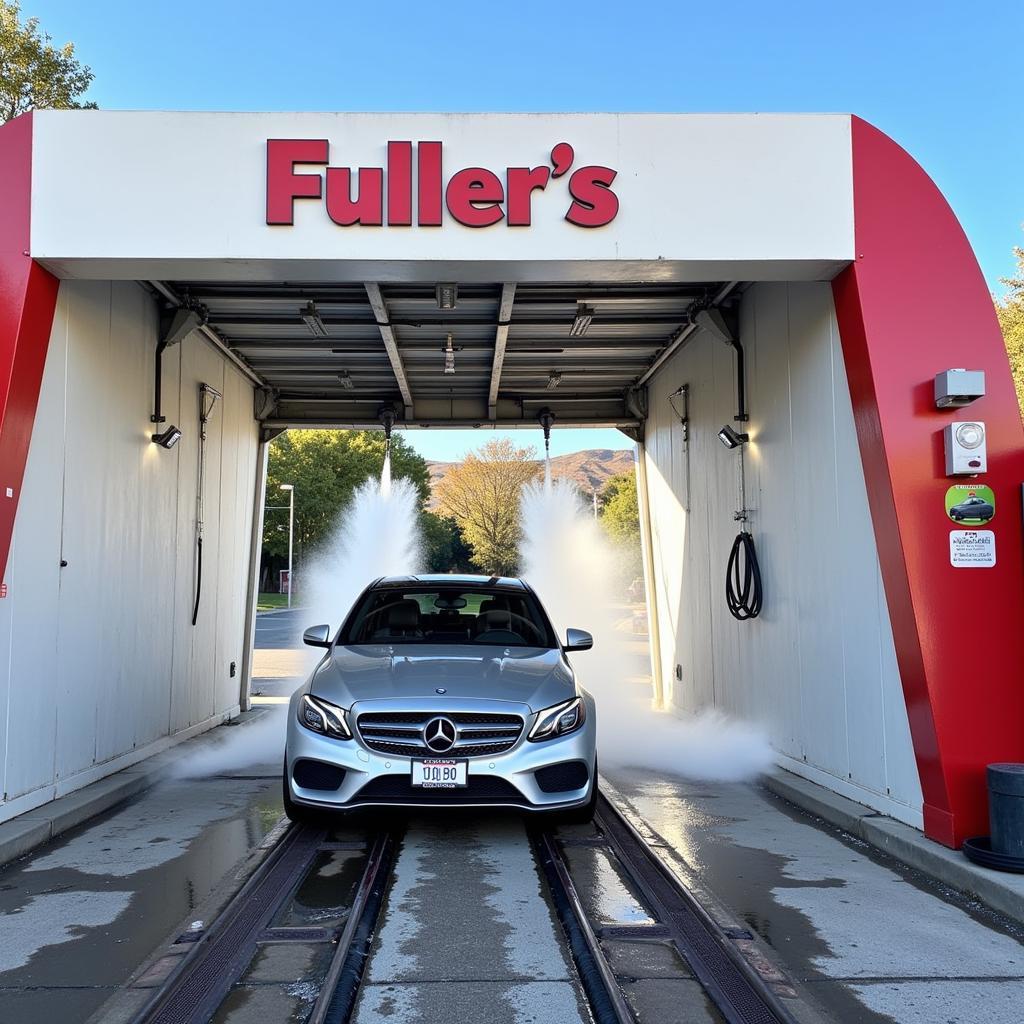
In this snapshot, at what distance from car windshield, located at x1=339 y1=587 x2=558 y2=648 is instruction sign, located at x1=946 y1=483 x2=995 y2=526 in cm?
284

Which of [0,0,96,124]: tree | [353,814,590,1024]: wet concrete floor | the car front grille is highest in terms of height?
[0,0,96,124]: tree

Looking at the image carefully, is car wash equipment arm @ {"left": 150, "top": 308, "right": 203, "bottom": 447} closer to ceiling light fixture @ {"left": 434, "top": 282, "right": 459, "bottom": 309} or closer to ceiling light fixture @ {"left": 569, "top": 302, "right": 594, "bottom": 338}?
ceiling light fixture @ {"left": 434, "top": 282, "right": 459, "bottom": 309}

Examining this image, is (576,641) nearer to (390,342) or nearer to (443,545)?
(390,342)

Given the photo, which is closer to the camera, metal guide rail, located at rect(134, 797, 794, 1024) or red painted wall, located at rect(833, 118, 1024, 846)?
metal guide rail, located at rect(134, 797, 794, 1024)

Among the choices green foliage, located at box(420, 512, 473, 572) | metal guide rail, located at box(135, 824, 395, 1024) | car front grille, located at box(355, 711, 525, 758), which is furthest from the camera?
→ green foliage, located at box(420, 512, 473, 572)

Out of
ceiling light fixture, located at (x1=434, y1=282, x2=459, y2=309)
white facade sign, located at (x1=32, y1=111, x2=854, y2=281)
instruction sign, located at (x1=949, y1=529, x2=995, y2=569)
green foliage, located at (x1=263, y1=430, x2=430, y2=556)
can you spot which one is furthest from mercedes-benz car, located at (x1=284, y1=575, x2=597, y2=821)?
green foliage, located at (x1=263, y1=430, x2=430, y2=556)

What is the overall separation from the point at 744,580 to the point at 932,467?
3546mm

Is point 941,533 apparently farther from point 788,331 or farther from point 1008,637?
point 788,331

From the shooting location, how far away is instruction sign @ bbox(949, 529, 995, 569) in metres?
5.96

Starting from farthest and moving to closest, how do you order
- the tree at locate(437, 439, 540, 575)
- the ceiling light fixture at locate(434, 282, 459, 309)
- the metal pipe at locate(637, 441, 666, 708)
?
the tree at locate(437, 439, 540, 575)
the metal pipe at locate(637, 441, 666, 708)
the ceiling light fixture at locate(434, 282, 459, 309)

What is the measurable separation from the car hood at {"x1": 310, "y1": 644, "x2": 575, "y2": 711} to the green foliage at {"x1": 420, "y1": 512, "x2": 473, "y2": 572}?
58.1 meters

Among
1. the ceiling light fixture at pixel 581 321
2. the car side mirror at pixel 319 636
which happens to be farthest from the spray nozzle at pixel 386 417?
the car side mirror at pixel 319 636

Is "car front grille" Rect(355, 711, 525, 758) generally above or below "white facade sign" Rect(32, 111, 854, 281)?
below

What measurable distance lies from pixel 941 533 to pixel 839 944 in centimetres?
264
